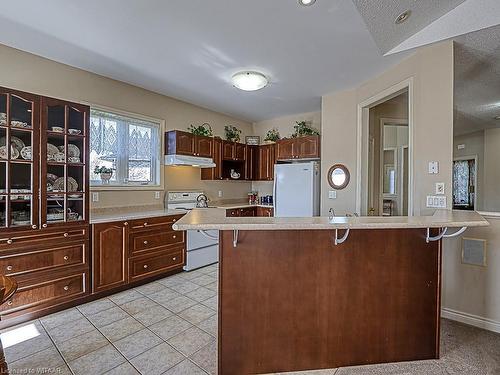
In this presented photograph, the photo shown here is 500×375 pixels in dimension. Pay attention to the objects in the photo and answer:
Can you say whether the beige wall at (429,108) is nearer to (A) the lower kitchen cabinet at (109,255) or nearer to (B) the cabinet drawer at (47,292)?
(A) the lower kitchen cabinet at (109,255)

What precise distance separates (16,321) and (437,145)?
4231 millimetres

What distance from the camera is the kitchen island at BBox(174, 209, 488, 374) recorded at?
1.82 m

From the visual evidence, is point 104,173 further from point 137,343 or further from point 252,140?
point 252,140

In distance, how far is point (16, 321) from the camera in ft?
8.31

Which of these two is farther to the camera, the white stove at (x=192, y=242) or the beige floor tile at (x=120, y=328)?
the white stove at (x=192, y=242)

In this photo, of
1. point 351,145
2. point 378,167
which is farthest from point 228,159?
point 378,167

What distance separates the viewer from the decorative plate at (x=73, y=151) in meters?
2.91

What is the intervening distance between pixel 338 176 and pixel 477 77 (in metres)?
2.04

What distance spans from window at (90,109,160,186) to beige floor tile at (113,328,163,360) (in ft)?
6.70

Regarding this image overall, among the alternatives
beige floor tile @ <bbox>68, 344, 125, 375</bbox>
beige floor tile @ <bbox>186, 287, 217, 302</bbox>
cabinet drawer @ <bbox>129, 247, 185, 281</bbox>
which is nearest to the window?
cabinet drawer @ <bbox>129, 247, 185, 281</bbox>

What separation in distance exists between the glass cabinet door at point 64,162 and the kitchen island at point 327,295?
6.00ft

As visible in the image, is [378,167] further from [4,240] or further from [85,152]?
[4,240]

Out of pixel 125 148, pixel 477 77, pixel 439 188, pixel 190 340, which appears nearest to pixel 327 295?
pixel 190 340

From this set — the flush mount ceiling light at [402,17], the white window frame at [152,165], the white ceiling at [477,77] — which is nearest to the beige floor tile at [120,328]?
the white window frame at [152,165]
